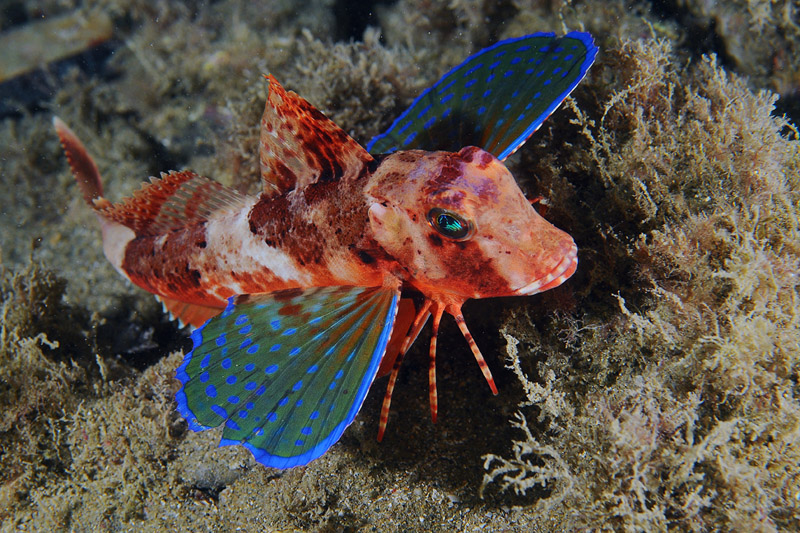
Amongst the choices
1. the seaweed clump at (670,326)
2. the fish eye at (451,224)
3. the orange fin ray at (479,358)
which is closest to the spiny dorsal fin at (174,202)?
the fish eye at (451,224)

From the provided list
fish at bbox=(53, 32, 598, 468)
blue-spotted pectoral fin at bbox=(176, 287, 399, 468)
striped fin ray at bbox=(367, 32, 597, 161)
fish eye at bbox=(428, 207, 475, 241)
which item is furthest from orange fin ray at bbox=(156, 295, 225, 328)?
fish eye at bbox=(428, 207, 475, 241)

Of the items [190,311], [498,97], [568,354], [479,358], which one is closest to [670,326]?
[568,354]

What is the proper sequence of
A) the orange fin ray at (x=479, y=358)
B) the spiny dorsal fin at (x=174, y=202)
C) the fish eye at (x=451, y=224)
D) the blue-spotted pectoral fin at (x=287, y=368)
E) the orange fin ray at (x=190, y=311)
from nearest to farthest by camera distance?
the blue-spotted pectoral fin at (x=287, y=368) < the fish eye at (x=451, y=224) < the orange fin ray at (x=479, y=358) < the spiny dorsal fin at (x=174, y=202) < the orange fin ray at (x=190, y=311)

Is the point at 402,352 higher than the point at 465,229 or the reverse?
the reverse

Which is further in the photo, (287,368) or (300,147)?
(300,147)

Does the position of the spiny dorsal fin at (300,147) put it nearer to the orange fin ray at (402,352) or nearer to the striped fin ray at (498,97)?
the striped fin ray at (498,97)

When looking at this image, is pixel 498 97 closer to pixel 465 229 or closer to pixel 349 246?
pixel 465 229
